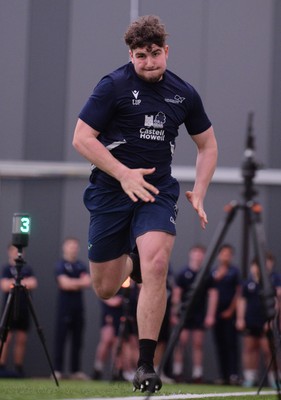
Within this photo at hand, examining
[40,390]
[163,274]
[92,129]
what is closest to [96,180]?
[92,129]

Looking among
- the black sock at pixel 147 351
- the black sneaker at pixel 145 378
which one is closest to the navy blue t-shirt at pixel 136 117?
the black sock at pixel 147 351

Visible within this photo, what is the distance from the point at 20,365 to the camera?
47.7ft

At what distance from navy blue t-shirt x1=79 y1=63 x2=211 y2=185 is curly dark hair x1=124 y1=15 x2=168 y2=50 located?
0.26m

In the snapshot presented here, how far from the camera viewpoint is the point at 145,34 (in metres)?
6.36

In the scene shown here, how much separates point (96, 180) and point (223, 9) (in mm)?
9851

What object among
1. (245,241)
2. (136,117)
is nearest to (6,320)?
(136,117)

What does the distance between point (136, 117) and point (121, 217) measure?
67 centimetres

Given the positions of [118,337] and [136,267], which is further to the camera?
[118,337]

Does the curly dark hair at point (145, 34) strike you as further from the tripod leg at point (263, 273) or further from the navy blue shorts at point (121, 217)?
the tripod leg at point (263, 273)

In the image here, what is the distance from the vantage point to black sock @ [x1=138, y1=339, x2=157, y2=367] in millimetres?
6219

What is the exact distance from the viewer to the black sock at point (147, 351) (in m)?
6.22

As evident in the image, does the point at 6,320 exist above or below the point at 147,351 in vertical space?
below

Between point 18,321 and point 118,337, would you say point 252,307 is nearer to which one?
point 118,337

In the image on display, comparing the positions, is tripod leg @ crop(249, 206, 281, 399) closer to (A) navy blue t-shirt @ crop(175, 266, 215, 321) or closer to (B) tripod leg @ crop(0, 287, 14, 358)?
(B) tripod leg @ crop(0, 287, 14, 358)
